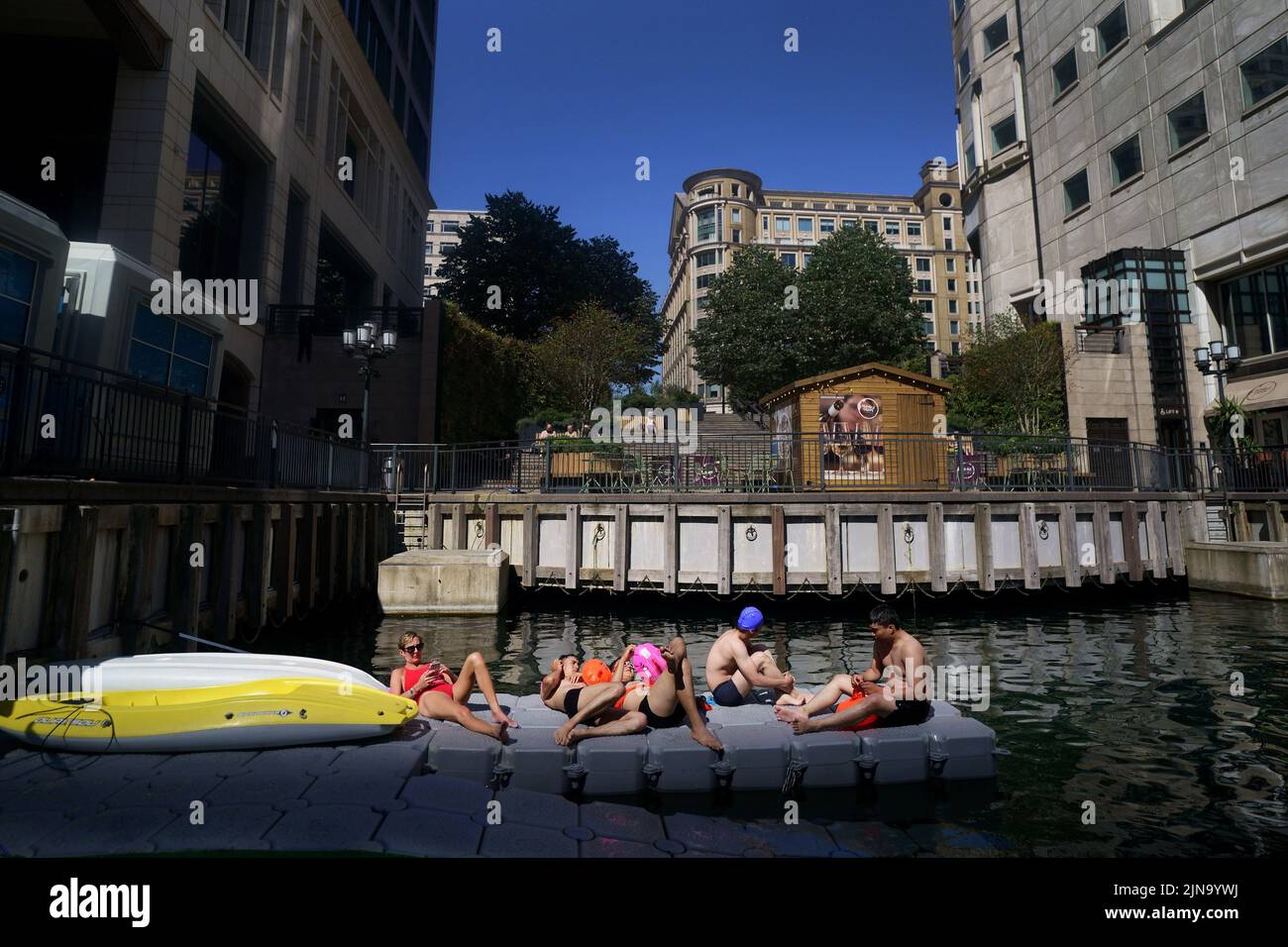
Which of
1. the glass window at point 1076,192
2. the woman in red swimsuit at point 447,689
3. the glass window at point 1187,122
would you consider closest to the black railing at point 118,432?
the woman in red swimsuit at point 447,689

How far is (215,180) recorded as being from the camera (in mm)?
20609

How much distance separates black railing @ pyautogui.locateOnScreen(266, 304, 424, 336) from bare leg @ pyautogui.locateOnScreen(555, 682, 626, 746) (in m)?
19.7

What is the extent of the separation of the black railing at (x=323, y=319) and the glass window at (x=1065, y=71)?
33801mm

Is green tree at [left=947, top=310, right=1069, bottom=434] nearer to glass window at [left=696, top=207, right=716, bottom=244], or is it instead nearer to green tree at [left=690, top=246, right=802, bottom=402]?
green tree at [left=690, top=246, right=802, bottom=402]

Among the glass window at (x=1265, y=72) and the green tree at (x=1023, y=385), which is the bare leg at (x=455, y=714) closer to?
the green tree at (x=1023, y=385)

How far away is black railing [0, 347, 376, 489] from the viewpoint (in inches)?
251

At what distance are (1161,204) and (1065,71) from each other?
10.4m

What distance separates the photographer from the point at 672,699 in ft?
19.7

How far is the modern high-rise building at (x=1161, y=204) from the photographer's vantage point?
24.3 m

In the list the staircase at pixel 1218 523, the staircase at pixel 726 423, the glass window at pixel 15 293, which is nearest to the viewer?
the glass window at pixel 15 293

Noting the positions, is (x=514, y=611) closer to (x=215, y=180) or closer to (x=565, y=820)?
(x=565, y=820)

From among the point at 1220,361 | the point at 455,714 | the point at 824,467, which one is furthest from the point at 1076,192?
the point at 455,714

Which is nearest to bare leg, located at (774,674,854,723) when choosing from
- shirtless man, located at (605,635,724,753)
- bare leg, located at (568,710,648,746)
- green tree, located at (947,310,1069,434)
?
shirtless man, located at (605,635,724,753)

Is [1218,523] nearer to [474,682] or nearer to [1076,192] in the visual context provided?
[474,682]
